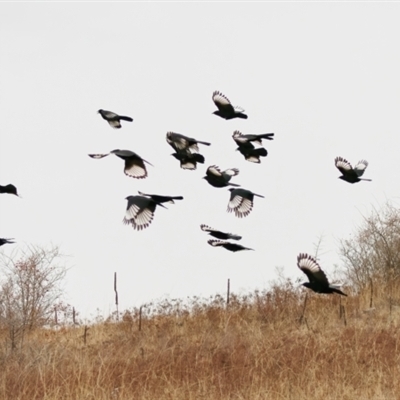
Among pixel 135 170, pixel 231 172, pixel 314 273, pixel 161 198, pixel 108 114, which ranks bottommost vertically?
pixel 314 273

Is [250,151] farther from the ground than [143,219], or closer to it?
farther from the ground

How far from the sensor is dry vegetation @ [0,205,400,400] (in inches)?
281

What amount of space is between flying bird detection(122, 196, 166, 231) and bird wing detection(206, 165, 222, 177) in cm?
71

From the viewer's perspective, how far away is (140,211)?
5.86 m

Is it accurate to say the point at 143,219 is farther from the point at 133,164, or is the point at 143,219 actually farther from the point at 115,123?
the point at 115,123

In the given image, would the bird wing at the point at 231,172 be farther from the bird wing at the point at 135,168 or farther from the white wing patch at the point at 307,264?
the white wing patch at the point at 307,264

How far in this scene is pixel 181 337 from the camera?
10.2 metres

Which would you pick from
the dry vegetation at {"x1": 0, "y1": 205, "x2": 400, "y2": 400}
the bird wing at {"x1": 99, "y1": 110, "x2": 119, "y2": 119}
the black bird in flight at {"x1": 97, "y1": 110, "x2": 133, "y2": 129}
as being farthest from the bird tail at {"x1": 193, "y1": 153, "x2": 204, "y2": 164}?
the dry vegetation at {"x1": 0, "y1": 205, "x2": 400, "y2": 400}

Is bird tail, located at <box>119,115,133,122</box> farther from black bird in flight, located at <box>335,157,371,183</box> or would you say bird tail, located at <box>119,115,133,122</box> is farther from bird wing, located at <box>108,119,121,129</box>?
black bird in flight, located at <box>335,157,371,183</box>

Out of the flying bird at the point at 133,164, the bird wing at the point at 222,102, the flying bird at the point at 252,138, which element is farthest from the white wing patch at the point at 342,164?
the flying bird at the point at 133,164

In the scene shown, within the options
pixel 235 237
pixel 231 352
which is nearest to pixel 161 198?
pixel 235 237

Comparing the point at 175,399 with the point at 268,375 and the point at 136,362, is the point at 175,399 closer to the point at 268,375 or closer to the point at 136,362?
the point at 268,375

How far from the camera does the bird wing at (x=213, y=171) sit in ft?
21.0

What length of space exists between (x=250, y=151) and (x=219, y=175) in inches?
25.9
